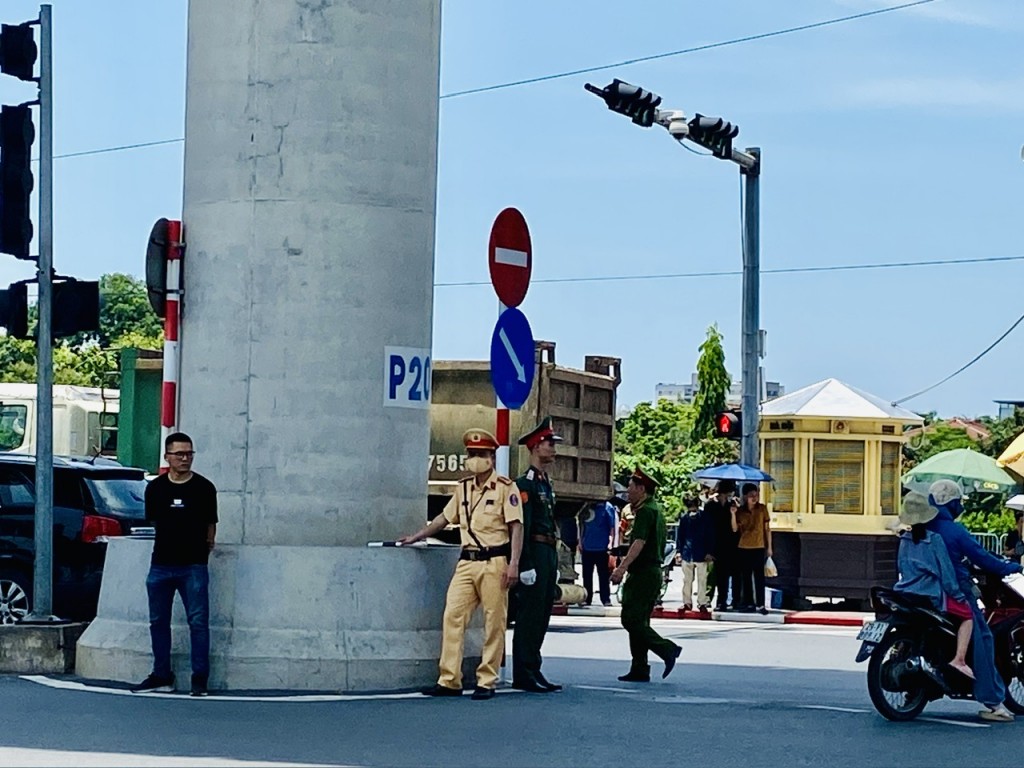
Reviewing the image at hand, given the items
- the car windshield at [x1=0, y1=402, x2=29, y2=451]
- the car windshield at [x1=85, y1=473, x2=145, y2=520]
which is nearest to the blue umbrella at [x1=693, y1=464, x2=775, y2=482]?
the car windshield at [x1=0, y1=402, x2=29, y2=451]

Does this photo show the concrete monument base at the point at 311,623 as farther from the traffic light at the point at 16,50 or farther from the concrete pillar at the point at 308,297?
the traffic light at the point at 16,50

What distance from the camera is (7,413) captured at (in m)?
28.3

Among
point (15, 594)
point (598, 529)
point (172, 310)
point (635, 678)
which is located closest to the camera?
point (172, 310)

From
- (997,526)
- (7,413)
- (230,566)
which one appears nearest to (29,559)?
(230,566)

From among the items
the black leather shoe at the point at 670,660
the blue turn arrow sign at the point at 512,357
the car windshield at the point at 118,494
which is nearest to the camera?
the blue turn arrow sign at the point at 512,357

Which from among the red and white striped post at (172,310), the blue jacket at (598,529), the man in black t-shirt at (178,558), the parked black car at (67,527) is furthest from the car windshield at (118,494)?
the blue jacket at (598,529)

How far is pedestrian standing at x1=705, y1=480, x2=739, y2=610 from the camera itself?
Answer: 85.0 feet

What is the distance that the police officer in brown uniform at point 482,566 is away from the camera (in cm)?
1325

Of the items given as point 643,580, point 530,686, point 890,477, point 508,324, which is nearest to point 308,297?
point 508,324

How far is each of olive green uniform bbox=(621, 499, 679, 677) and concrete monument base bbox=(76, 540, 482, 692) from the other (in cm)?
183

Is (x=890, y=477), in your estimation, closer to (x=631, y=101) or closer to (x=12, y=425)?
(x=631, y=101)

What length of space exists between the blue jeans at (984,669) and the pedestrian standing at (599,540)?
592 inches

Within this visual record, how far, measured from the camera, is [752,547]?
84.2 ft

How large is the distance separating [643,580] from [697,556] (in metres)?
10.9
